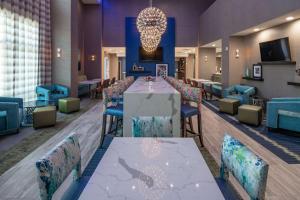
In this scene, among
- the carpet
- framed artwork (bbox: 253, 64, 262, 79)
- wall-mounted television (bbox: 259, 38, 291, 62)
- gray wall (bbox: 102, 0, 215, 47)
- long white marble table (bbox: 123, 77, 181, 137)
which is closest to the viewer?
the carpet

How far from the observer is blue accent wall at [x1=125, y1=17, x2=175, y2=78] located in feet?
49.4

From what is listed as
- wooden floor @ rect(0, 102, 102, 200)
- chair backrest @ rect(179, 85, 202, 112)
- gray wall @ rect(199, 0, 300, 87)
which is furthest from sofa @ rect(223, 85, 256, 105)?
wooden floor @ rect(0, 102, 102, 200)

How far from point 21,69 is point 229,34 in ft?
23.5

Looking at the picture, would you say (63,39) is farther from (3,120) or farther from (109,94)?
(109,94)

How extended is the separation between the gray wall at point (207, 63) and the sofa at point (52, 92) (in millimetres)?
8897

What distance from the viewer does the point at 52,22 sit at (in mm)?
9219

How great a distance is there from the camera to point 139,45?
49.4ft

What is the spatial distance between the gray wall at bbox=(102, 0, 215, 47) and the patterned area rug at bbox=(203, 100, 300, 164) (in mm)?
9893

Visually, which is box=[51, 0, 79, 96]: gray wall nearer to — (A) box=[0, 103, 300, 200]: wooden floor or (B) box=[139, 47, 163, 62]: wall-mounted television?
(A) box=[0, 103, 300, 200]: wooden floor

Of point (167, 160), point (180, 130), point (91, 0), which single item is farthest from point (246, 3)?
point (91, 0)

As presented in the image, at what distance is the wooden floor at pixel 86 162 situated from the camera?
9.81 ft

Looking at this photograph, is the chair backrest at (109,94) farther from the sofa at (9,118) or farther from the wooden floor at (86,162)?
the sofa at (9,118)

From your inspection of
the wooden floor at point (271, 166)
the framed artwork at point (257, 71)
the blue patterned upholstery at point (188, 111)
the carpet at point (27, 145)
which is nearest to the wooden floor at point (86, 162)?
the wooden floor at point (271, 166)

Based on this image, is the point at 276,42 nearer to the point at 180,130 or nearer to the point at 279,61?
the point at 279,61
